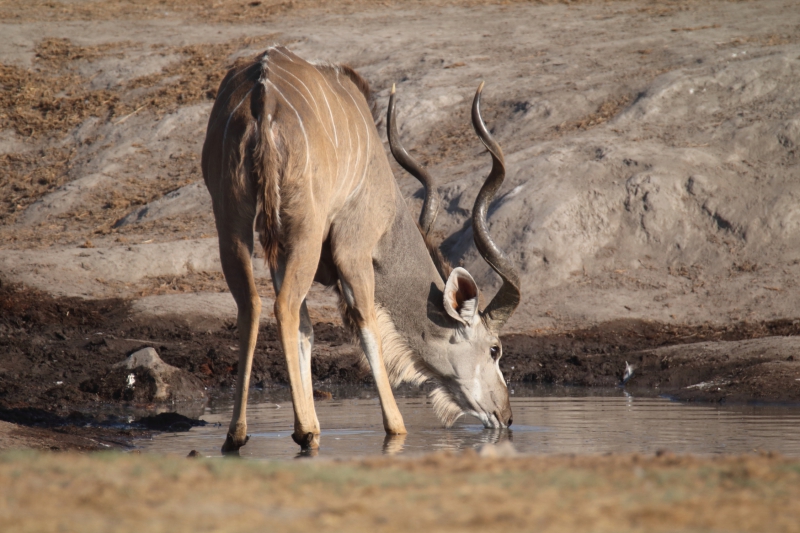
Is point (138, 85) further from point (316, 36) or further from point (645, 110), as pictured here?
point (645, 110)

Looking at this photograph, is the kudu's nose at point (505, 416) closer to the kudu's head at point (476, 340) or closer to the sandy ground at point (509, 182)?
the kudu's head at point (476, 340)

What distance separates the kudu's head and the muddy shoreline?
0.54m

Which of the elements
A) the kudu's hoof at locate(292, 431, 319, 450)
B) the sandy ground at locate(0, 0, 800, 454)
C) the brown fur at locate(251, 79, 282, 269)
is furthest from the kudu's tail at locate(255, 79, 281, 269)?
the sandy ground at locate(0, 0, 800, 454)

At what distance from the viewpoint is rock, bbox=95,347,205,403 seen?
683 centimetres

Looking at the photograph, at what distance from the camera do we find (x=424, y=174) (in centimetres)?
630

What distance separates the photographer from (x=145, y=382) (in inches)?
273

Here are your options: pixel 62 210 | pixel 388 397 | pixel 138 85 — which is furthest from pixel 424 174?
pixel 138 85

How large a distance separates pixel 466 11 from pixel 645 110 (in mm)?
7533

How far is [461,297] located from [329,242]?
1.03m

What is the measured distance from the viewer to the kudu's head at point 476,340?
566 centimetres

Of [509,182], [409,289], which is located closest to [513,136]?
[509,182]

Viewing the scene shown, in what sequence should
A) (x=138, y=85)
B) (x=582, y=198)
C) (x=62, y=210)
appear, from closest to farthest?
1. (x=582, y=198)
2. (x=62, y=210)
3. (x=138, y=85)

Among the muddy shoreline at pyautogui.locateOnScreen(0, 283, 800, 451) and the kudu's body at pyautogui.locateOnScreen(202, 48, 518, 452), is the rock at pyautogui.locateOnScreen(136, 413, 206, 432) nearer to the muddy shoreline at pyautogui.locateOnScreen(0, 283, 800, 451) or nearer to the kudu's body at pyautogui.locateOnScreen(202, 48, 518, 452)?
the muddy shoreline at pyautogui.locateOnScreen(0, 283, 800, 451)

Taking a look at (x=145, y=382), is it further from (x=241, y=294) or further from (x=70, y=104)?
(x=70, y=104)
